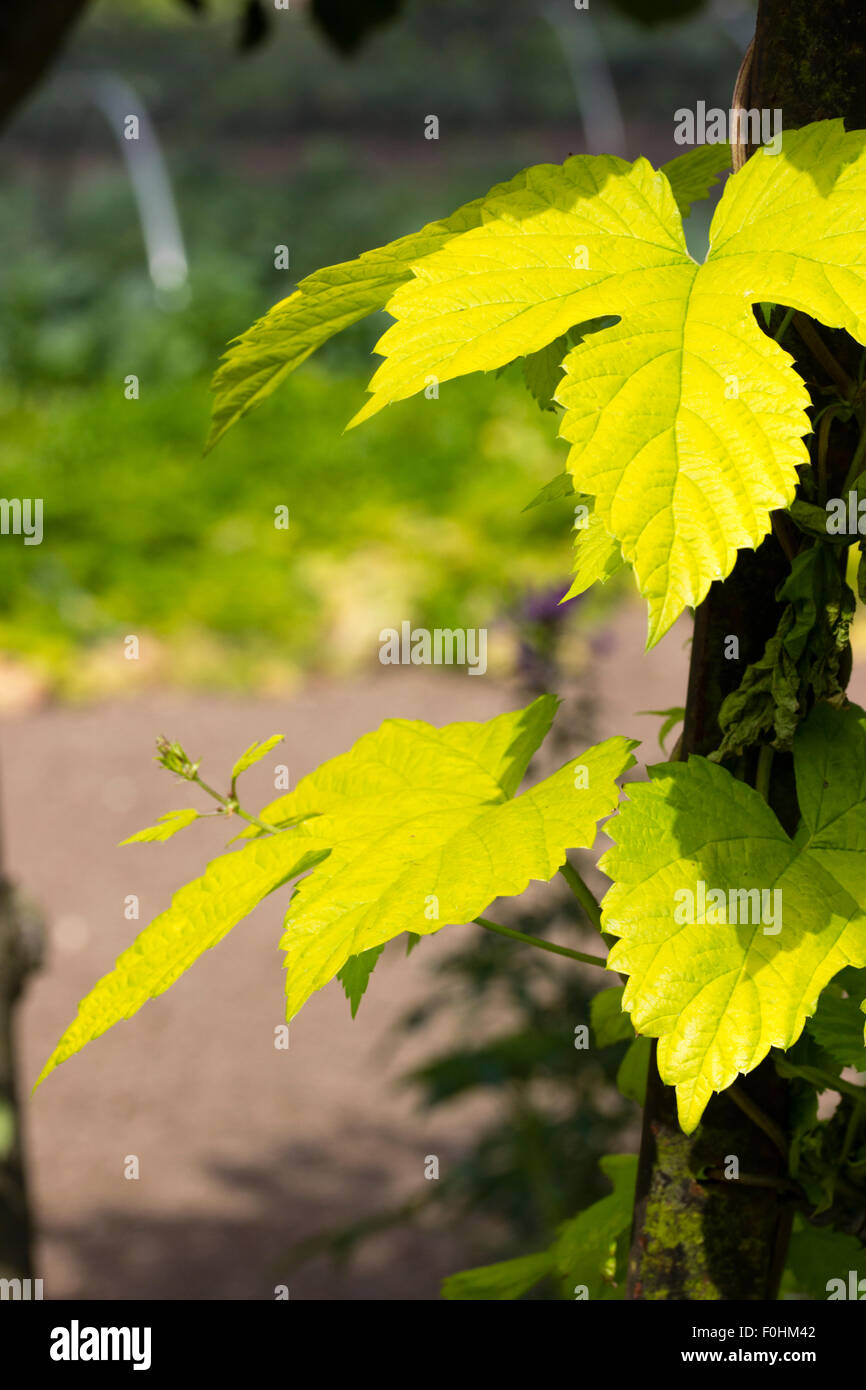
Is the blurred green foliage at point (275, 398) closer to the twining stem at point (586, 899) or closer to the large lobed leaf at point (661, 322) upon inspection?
the twining stem at point (586, 899)

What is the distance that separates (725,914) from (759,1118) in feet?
0.69

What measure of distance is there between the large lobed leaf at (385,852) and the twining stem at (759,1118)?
0.74 feet

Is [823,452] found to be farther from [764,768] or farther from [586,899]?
[586,899]

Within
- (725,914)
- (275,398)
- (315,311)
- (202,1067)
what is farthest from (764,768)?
(275,398)

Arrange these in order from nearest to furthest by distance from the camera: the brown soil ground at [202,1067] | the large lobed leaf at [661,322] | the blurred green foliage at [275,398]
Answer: the large lobed leaf at [661,322] → the brown soil ground at [202,1067] → the blurred green foliage at [275,398]

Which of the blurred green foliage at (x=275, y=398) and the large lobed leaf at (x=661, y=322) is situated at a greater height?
the blurred green foliage at (x=275, y=398)

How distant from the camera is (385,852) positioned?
73 cm

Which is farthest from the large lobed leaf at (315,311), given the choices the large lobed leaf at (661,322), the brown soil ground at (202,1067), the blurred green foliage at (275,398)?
the brown soil ground at (202,1067)

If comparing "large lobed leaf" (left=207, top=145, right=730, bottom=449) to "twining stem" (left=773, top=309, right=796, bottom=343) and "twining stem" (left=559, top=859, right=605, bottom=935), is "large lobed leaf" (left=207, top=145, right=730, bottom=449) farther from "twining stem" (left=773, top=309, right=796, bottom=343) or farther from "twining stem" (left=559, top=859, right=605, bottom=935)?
"twining stem" (left=559, top=859, right=605, bottom=935)

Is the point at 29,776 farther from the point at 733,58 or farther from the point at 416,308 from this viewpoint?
the point at 733,58

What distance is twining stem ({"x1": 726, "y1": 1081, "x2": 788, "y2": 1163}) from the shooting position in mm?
823

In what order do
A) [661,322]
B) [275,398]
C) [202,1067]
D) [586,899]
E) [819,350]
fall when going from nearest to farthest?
[661,322] < [819,350] < [586,899] < [202,1067] < [275,398]

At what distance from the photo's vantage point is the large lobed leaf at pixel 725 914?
Answer: 0.66 metres
